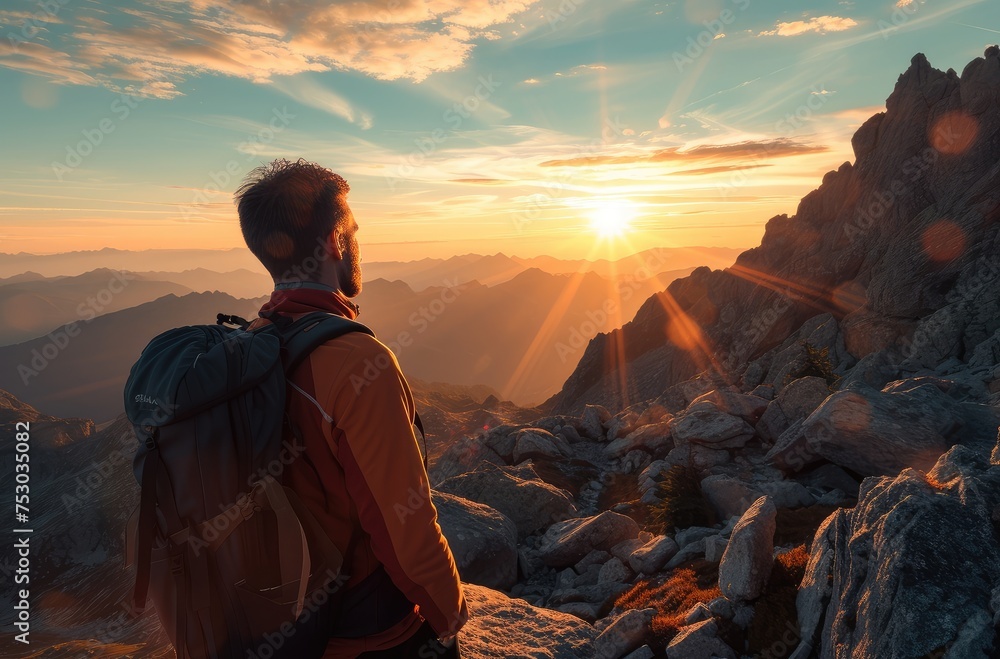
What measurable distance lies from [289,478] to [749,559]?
939cm

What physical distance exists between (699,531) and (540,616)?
26.6ft

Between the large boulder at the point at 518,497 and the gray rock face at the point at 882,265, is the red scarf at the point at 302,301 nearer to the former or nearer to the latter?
the large boulder at the point at 518,497

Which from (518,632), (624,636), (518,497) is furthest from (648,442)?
(518,632)

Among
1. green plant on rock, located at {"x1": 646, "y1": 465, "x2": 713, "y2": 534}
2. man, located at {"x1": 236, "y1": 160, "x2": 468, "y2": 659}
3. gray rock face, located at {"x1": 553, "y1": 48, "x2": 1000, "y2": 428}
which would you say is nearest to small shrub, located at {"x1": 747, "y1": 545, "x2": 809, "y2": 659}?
man, located at {"x1": 236, "y1": 160, "x2": 468, "y2": 659}

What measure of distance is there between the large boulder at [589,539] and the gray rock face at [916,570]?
10.1 meters

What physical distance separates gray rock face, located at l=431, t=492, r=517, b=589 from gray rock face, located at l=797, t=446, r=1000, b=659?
10.1 metres

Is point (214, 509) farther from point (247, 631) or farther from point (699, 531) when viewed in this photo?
point (699, 531)

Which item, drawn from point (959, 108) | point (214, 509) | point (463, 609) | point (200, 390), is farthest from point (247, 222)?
point (959, 108)

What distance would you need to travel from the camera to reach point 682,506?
1859cm

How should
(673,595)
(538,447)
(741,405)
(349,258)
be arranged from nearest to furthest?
1. (349,258)
2. (673,595)
3. (741,405)
4. (538,447)

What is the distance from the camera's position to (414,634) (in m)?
4.02

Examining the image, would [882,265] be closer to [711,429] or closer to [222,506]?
[711,429]

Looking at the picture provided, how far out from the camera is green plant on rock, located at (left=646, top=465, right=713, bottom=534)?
1825cm

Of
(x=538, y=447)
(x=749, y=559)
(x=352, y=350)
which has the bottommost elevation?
(x=538, y=447)
